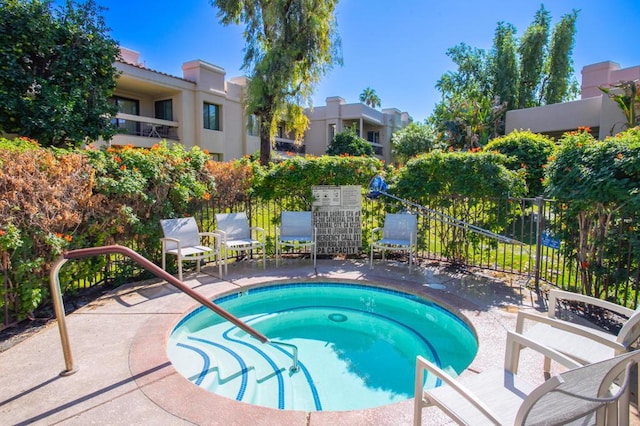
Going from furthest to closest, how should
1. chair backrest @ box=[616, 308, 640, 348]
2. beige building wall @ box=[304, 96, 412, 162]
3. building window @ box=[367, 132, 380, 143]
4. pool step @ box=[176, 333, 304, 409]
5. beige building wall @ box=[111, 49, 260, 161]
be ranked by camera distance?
building window @ box=[367, 132, 380, 143] < beige building wall @ box=[304, 96, 412, 162] < beige building wall @ box=[111, 49, 260, 161] < pool step @ box=[176, 333, 304, 409] < chair backrest @ box=[616, 308, 640, 348]

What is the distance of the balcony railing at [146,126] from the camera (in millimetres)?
16531

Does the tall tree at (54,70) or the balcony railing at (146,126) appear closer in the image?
the tall tree at (54,70)

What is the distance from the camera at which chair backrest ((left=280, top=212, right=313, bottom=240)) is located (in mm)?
7070

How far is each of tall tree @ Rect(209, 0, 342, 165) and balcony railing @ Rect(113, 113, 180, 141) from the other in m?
6.98

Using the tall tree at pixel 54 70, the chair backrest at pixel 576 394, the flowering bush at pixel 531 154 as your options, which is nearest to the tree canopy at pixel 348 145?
the flowering bush at pixel 531 154

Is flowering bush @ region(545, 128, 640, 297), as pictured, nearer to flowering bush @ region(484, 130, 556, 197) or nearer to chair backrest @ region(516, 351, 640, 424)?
chair backrest @ region(516, 351, 640, 424)

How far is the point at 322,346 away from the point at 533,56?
28.4 metres

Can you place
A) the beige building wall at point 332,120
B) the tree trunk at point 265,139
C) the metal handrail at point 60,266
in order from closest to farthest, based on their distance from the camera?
the metal handrail at point 60,266 → the tree trunk at point 265,139 → the beige building wall at point 332,120

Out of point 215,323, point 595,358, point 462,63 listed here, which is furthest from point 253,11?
point 462,63

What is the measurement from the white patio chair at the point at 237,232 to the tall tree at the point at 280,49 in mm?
6762

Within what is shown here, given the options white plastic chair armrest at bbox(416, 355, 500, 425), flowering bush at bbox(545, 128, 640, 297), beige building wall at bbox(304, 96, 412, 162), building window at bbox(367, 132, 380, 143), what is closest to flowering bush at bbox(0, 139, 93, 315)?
white plastic chair armrest at bbox(416, 355, 500, 425)

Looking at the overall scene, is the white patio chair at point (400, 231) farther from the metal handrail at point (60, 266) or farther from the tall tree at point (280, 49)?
the tall tree at point (280, 49)

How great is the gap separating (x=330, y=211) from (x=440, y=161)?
2.42 meters

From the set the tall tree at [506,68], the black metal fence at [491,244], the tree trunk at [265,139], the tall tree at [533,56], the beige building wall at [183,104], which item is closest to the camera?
the black metal fence at [491,244]
